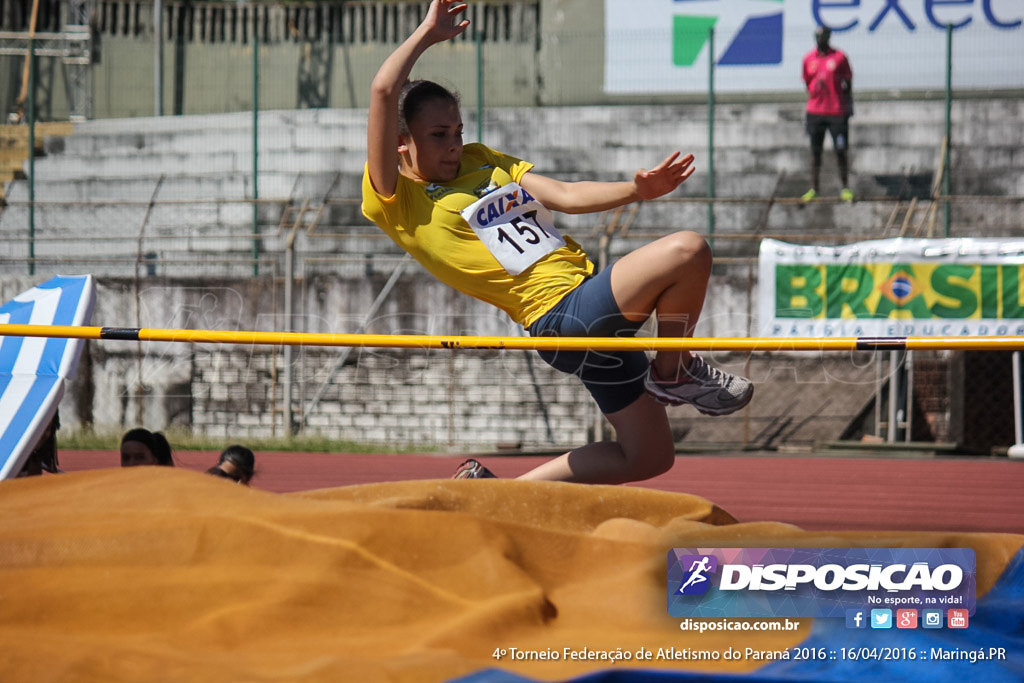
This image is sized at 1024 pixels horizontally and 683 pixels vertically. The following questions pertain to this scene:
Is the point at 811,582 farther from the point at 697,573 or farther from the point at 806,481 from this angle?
the point at 806,481

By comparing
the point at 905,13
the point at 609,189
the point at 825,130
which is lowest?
the point at 609,189

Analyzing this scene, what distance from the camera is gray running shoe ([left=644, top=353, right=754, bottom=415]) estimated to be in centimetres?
304

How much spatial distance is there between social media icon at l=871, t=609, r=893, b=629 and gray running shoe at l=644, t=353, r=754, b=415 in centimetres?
102

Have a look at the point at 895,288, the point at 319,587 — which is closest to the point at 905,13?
the point at 895,288

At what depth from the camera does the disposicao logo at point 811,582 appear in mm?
2100

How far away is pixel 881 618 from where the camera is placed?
207 cm

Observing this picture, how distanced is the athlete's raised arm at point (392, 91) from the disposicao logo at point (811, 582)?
4.66 feet

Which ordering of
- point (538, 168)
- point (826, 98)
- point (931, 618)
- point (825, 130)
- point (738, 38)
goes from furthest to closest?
1. point (738, 38)
2. point (538, 168)
3. point (825, 130)
4. point (826, 98)
5. point (931, 618)

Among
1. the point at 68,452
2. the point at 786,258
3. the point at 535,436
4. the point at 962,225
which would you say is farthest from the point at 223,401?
the point at 962,225

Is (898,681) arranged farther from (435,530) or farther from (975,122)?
(975,122)

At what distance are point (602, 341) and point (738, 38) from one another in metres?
10.4

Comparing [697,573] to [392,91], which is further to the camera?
[392,91]

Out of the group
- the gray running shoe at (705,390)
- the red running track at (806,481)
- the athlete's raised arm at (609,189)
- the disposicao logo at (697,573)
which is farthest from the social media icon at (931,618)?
the red running track at (806,481)

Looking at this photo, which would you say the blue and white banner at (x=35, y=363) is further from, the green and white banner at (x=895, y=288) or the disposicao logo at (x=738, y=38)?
the disposicao logo at (x=738, y=38)
